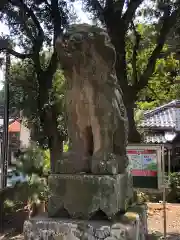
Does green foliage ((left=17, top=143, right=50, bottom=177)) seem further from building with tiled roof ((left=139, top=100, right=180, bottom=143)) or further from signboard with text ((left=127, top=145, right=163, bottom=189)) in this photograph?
building with tiled roof ((left=139, top=100, right=180, bottom=143))

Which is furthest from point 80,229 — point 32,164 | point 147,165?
point 32,164

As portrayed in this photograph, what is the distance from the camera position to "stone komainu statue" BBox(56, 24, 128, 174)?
11.1 ft

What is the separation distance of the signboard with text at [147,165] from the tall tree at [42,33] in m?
5.12

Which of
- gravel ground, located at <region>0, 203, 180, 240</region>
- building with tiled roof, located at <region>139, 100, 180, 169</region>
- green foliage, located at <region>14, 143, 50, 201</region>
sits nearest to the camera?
gravel ground, located at <region>0, 203, 180, 240</region>

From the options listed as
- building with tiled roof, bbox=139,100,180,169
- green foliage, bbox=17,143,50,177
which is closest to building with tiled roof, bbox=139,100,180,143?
building with tiled roof, bbox=139,100,180,169

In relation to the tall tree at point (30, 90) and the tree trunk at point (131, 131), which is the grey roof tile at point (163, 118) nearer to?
Result: the tall tree at point (30, 90)

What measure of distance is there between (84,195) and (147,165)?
A: 241cm

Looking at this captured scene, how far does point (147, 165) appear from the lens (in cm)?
546

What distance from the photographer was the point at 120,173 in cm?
355

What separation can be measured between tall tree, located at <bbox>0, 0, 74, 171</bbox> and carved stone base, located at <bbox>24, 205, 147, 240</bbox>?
7073 millimetres

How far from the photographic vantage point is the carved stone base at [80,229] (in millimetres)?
3090

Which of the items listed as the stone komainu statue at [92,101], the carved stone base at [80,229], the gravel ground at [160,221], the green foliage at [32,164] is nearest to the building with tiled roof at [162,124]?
the gravel ground at [160,221]

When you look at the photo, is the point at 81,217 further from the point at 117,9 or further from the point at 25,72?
the point at 25,72

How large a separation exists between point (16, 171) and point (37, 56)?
3786 millimetres
